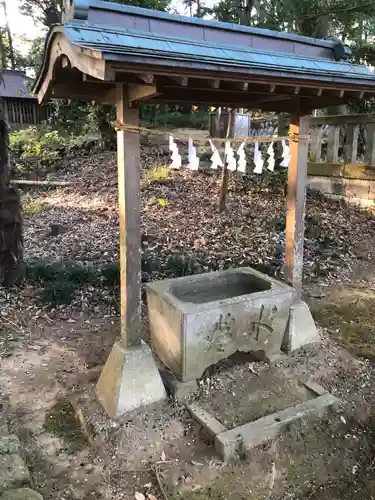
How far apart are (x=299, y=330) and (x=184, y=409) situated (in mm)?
1633

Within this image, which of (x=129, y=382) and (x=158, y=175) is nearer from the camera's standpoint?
(x=129, y=382)

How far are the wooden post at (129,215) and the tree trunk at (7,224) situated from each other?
2.63 metres

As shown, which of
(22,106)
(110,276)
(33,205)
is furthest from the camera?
(22,106)

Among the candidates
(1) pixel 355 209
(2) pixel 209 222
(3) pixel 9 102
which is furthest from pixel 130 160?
(3) pixel 9 102

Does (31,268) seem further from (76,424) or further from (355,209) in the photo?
(355,209)

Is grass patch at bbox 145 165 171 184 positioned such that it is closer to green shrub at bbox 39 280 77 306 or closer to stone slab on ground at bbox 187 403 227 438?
green shrub at bbox 39 280 77 306

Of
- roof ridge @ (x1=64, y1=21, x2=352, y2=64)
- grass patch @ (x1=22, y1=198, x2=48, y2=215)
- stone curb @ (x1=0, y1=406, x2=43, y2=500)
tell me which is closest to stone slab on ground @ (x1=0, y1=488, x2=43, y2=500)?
stone curb @ (x1=0, y1=406, x2=43, y2=500)

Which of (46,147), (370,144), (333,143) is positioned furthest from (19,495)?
(46,147)

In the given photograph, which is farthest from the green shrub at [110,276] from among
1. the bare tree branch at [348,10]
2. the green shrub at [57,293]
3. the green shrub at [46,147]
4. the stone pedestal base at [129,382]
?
the green shrub at [46,147]

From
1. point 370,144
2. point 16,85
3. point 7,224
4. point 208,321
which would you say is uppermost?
point 16,85

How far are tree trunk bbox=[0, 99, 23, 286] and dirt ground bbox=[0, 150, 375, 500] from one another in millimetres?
300

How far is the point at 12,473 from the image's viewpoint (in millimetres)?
2311

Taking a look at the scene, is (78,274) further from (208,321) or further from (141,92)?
(141,92)

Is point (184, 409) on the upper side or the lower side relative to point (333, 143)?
lower
